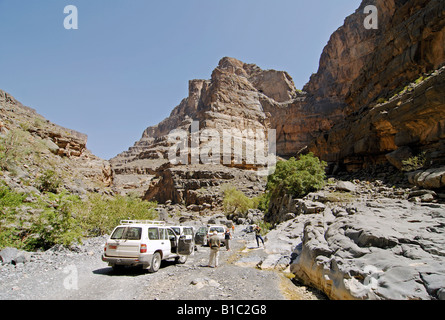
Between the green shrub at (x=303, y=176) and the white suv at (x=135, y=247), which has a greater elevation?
the green shrub at (x=303, y=176)

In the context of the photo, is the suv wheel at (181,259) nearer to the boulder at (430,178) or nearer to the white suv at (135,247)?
the white suv at (135,247)

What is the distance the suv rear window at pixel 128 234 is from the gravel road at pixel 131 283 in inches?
47.9

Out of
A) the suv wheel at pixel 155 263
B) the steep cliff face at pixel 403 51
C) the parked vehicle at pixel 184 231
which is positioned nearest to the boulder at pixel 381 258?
the suv wheel at pixel 155 263

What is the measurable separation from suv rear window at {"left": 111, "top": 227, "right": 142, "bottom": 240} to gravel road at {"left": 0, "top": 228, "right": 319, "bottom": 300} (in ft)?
3.99

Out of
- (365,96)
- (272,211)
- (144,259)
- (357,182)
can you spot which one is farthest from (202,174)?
(144,259)

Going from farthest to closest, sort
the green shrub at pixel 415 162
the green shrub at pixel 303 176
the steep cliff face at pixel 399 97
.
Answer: the green shrub at pixel 303 176
the steep cliff face at pixel 399 97
the green shrub at pixel 415 162

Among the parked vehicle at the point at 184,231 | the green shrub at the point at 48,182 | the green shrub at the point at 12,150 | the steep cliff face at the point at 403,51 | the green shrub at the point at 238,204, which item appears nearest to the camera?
the parked vehicle at the point at 184,231

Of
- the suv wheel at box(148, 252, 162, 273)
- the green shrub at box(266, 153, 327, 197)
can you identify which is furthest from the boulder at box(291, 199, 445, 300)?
the green shrub at box(266, 153, 327, 197)

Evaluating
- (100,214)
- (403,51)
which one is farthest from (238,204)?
(403,51)

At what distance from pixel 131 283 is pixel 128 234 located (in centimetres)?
178

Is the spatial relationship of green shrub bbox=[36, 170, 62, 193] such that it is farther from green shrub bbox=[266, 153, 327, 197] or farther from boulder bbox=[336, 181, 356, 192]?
boulder bbox=[336, 181, 356, 192]

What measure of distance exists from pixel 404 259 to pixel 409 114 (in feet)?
48.7

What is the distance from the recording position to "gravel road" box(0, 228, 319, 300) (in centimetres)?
586

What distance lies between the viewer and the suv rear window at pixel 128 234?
8.23 m
